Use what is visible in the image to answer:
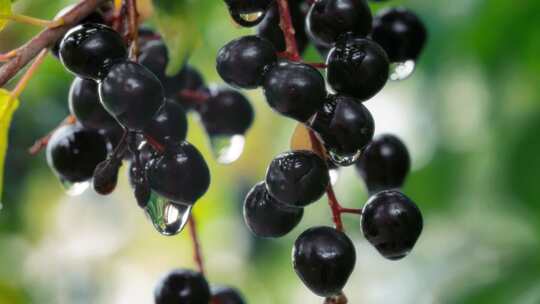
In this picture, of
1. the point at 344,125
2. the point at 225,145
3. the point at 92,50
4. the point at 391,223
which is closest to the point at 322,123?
the point at 344,125

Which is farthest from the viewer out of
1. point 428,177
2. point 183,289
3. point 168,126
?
point 428,177

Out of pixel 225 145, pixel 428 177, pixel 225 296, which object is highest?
pixel 225 145

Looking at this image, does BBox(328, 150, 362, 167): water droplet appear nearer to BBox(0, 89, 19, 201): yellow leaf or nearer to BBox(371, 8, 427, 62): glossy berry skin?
BBox(371, 8, 427, 62): glossy berry skin

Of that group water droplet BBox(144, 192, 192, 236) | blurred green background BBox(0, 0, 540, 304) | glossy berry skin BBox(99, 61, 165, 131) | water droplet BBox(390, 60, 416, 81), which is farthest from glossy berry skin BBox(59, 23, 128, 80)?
blurred green background BBox(0, 0, 540, 304)

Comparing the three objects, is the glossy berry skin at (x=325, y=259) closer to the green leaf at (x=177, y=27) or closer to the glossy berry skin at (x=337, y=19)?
the glossy berry skin at (x=337, y=19)

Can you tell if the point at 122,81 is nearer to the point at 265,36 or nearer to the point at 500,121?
the point at 265,36

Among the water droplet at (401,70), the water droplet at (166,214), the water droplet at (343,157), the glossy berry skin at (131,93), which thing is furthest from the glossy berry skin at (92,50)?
→ the water droplet at (401,70)

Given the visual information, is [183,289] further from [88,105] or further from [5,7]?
[5,7]
